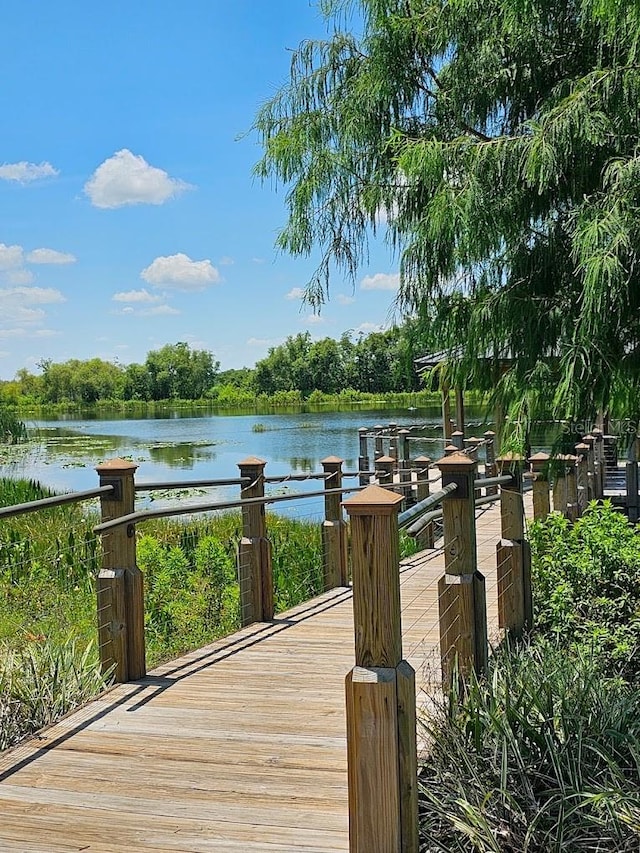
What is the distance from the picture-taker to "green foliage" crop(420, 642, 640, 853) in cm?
247

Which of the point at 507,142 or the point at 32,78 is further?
the point at 32,78

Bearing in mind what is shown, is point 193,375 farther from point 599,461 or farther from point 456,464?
point 456,464

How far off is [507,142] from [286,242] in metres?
1.84

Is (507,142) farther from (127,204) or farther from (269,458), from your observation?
(127,204)

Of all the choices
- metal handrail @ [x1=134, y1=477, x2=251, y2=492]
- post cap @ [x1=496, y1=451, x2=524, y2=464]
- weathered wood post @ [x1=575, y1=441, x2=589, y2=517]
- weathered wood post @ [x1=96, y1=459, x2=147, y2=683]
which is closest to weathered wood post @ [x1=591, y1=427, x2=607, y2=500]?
weathered wood post @ [x1=575, y1=441, x2=589, y2=517]

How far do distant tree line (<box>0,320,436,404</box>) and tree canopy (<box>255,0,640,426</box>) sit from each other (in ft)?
191

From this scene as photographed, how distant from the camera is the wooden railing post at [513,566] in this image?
15.9 feet

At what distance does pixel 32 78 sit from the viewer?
25.5 m

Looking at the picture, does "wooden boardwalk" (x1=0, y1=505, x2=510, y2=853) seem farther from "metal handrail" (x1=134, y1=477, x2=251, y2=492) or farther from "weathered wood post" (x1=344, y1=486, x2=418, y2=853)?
"metal handrail" (x1=134, y1=477, x2=251, y2=492)

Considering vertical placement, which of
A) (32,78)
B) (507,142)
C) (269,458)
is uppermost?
(32,78)

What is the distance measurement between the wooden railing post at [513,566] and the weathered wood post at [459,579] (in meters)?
1.19

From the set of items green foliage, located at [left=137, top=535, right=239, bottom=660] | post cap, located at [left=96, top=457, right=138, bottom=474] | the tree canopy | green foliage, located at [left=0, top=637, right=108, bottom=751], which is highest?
the tree canopy

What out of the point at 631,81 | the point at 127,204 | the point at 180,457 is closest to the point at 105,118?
the point at 180,457

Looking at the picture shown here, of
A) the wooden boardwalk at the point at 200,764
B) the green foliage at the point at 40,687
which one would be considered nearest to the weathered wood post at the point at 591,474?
the wooden boardwalk at the point at 200,764
